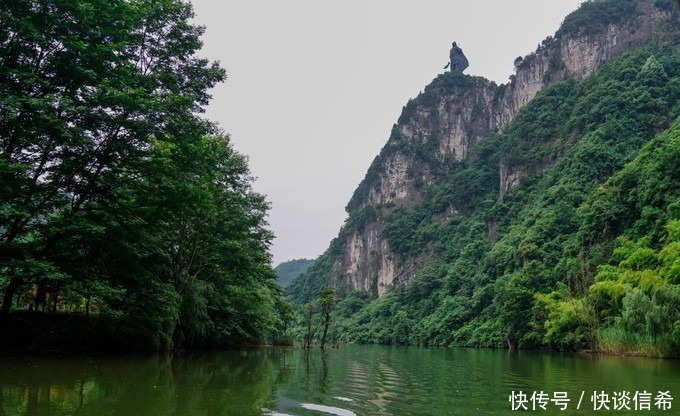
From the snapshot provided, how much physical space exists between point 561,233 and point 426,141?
9190 cm

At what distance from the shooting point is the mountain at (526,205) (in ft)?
149

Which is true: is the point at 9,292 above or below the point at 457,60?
below

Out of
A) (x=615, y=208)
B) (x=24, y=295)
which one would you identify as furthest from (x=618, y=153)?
(x=24, y=295)

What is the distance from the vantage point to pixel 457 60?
554 ft

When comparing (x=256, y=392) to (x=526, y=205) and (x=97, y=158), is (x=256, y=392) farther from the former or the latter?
(x=526, y=205)

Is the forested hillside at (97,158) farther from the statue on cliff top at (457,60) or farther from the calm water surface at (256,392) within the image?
the statue on cliff top at (457,60)

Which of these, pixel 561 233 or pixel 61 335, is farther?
pixel 561 233

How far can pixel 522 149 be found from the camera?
105 meters

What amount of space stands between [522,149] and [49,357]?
10214 cm

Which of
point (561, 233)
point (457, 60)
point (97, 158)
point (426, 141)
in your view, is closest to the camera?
point (97, 158)

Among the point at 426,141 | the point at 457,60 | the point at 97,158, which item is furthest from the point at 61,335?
the point at 457,60

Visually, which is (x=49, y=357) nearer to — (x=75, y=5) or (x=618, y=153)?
(x=75, y=5)

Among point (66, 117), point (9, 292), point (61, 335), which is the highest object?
point (66, 117)

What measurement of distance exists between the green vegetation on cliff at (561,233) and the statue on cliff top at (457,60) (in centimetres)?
4175
